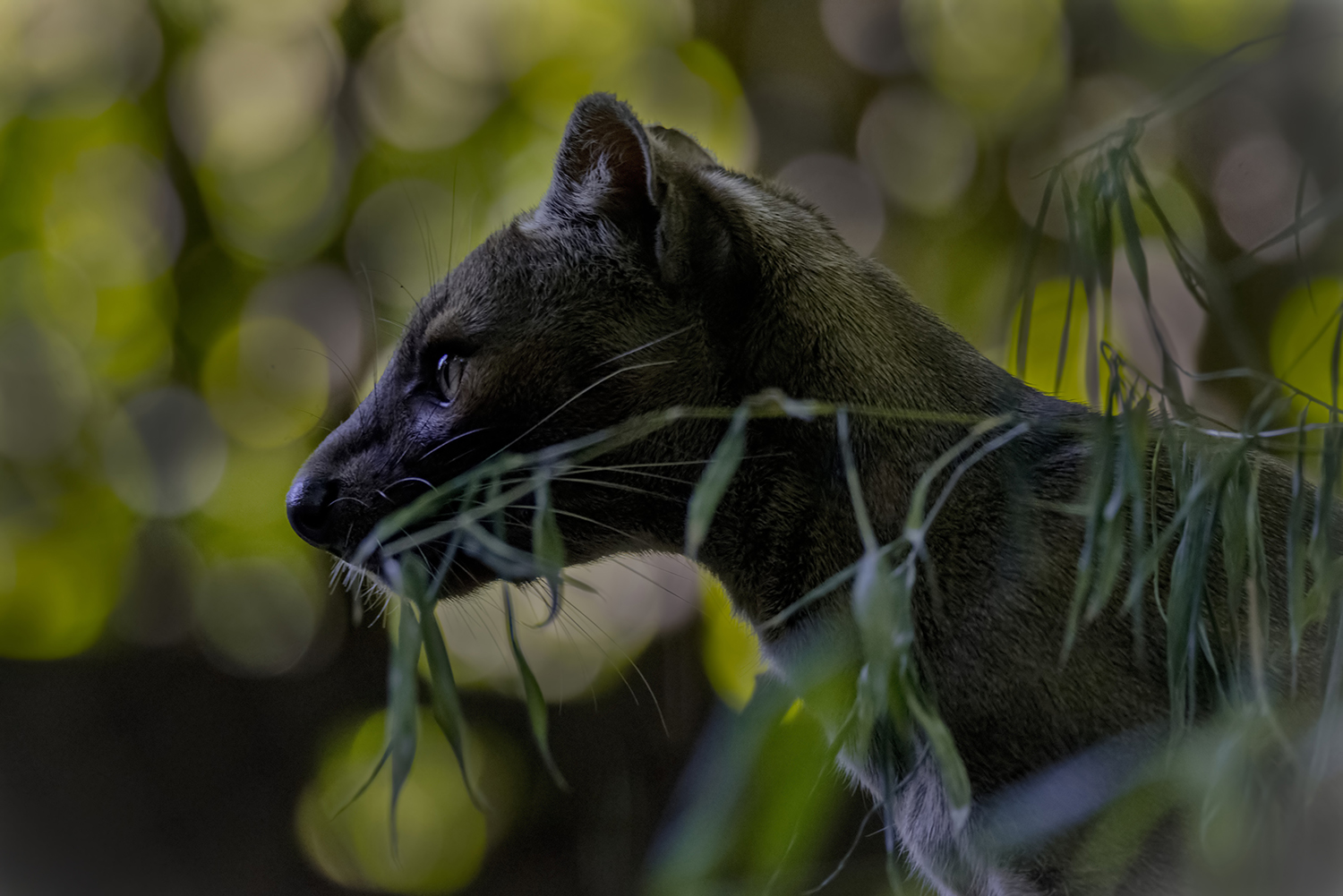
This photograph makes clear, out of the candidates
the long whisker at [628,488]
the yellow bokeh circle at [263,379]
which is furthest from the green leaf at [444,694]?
the yellow bokeh circle at [263,379]

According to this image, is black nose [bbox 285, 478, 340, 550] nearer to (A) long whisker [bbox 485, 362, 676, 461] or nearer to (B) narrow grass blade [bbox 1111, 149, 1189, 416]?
(A) long whisker [bbox 485, 362, 676, 461]

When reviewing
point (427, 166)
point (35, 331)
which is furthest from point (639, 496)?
point (35, 331)

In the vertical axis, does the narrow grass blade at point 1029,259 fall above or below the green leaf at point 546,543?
above

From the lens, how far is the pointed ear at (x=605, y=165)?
37.8 inches

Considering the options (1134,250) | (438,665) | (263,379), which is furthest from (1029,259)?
(263,379)

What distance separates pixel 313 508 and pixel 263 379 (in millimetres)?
562

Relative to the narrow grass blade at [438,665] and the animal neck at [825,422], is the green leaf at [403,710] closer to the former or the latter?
the narrow grass blade at [438,665]

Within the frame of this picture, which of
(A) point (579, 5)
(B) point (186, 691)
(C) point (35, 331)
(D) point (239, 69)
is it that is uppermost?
(A) point (579, 5)

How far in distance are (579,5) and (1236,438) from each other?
1.09 meters

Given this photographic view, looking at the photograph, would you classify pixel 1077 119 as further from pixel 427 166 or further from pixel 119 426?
pixel 119 426

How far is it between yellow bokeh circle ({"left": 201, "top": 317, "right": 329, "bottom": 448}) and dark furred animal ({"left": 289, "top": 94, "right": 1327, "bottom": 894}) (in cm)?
43

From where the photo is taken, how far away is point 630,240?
3.27 feet

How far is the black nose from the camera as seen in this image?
0.98 m

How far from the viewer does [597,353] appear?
976mm
